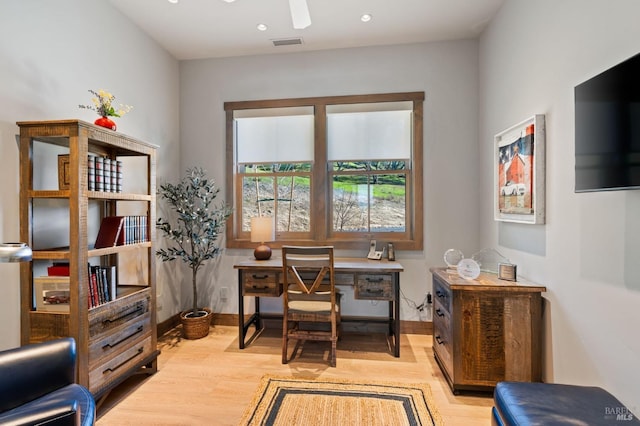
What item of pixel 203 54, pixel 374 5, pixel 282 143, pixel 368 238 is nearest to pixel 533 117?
pixel 374 5

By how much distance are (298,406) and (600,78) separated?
255 centimetres

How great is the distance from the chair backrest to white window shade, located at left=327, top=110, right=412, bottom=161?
1335mm

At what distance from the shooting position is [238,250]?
12.0 ft

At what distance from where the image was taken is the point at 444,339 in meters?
2.46

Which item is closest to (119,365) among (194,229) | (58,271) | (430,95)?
(58,271)

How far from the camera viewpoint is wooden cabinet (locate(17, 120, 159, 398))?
1872 millimetres

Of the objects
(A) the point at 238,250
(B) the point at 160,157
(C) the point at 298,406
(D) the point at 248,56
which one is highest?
(D) the point at 248,56

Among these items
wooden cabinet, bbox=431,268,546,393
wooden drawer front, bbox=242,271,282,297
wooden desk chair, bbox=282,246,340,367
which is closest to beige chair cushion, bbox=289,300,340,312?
wooden desk chair, bbox=282,246,340,367

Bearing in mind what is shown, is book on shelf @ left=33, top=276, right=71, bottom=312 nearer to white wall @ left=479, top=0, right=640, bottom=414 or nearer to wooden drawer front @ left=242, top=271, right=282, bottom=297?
wooden drawer front @ left=242, top=271, right=282, bottom=297

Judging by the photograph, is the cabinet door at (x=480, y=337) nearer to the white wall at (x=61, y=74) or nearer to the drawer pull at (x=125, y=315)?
the drawer pull at (x=125, y=315)

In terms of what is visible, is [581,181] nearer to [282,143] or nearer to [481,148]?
[481,148]

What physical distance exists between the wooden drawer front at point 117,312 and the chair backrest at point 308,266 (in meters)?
1.13

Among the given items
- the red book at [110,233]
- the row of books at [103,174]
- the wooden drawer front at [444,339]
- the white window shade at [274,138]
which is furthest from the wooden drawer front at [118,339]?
the wooden drawer front at [444,339]

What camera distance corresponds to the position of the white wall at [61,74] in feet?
6.29
